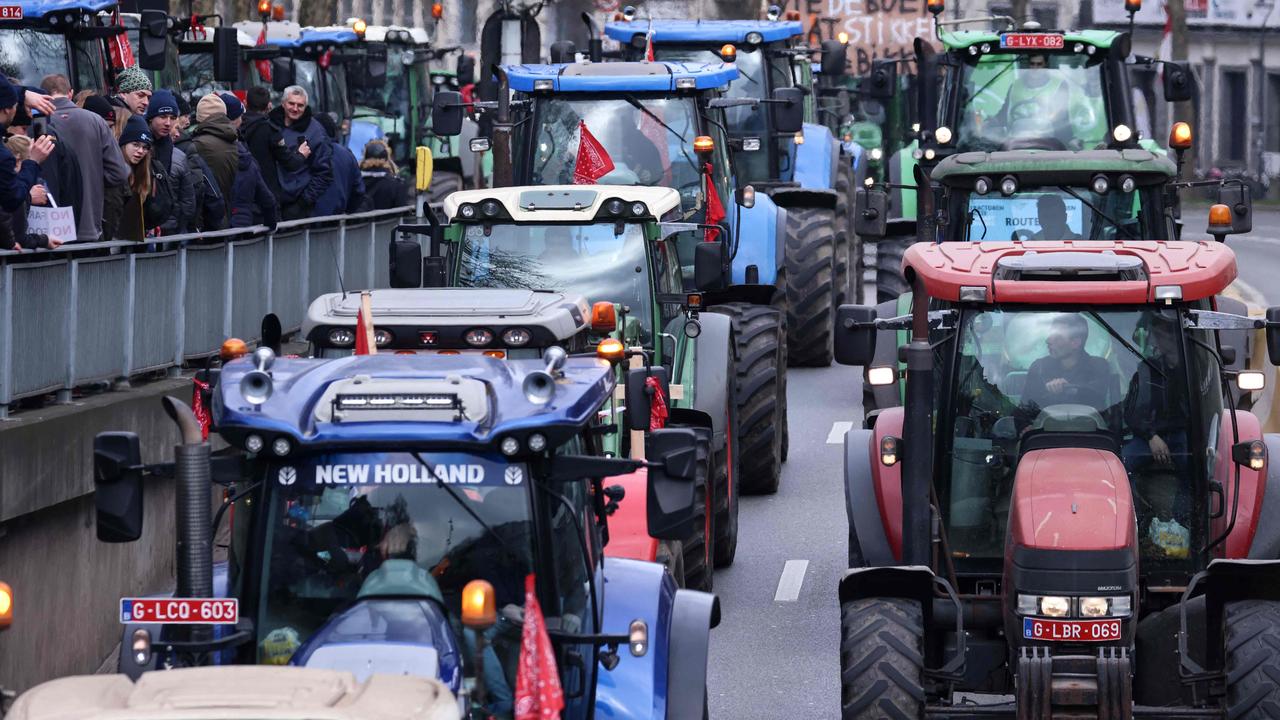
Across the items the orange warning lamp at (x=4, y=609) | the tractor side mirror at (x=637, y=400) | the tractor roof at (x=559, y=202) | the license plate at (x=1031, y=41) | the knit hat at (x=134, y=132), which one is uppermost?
the license plate at (x=1031, y=41)

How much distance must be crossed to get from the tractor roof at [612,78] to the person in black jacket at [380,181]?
18.8 feet

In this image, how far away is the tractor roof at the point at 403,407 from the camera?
6941mm

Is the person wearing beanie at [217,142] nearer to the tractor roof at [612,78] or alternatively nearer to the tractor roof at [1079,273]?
the tractor roof at [612,78]

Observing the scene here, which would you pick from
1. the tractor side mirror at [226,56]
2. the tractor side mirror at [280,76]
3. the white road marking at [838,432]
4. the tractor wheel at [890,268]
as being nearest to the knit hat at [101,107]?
the tractor side mirror at [226,56]

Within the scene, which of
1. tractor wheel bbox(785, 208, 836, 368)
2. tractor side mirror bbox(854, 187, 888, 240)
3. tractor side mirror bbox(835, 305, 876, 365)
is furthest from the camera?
tractor wheel bbox(785, 208, 836, 368)

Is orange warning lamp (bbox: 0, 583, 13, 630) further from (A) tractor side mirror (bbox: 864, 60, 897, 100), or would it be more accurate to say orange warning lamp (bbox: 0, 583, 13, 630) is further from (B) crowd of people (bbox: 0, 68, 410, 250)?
(A) tractor side mirror (bbox: 864, 60, 897, 100)

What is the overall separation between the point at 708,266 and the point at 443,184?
1768cm

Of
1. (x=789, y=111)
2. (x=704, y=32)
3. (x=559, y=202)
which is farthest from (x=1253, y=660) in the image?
(x=704, y=32)

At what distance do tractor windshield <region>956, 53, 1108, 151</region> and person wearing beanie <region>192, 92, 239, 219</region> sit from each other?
6.02m

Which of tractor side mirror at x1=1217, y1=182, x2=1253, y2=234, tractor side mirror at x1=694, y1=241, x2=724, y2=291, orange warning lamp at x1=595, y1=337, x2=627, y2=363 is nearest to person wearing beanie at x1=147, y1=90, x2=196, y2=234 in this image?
tractor side mirror at x1=694, y1=241, x2=724, y2=291

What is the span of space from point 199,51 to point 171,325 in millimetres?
12931

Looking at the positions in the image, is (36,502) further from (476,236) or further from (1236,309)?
(1236,309)

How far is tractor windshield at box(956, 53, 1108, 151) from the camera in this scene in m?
19.2

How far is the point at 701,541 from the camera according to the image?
1270 centimetres
